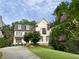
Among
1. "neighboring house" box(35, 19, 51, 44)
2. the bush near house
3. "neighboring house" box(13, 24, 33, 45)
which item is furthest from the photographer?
"neighboring house" box(13, 24, 33, 45)

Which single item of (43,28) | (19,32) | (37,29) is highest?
(43,28)

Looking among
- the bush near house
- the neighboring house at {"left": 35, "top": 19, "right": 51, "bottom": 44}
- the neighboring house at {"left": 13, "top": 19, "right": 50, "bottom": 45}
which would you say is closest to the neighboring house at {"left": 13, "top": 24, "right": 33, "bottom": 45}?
the neighboring house at {"left": 13, "top": 19, "right": 50, "bottom": 45}

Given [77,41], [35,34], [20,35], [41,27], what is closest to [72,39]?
[77,41]

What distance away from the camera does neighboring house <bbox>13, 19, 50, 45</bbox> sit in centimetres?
6938

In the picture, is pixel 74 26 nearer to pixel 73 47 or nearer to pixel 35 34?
pixel 73 47

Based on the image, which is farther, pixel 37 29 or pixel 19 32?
pixel 19 32

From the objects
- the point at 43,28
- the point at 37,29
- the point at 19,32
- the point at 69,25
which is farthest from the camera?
the point at 19,32

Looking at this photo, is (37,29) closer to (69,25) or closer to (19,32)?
(19,32)

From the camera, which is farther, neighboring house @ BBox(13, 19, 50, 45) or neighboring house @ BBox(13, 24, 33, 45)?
neighboring house @ BBox(13, 24, 33, 45)

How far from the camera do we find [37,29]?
69.4 m

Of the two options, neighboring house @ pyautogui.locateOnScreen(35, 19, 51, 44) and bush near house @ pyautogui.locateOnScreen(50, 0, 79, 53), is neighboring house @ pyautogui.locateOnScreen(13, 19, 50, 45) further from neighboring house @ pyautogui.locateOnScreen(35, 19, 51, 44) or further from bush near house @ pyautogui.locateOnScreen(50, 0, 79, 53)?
bush near house @ pyautogui.locateOnScreen(50, 0, 79, 53)

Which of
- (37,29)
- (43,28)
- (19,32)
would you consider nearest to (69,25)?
(37,29)

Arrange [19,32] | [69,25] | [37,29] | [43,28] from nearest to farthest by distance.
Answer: [69,25], [37,29], [43,28], [19,32]

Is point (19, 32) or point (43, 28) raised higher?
point (43, 28)
